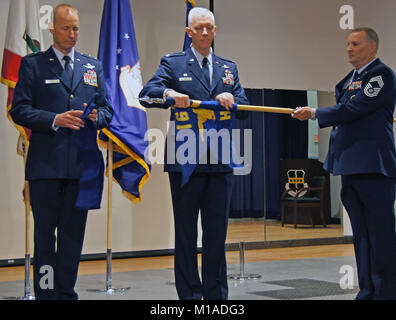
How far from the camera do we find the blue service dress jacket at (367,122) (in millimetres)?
3301

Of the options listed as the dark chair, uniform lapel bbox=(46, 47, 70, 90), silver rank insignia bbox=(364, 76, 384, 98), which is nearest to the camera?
uniform lapel bbox=(46, 47, 70, 90)

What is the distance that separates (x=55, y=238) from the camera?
119 inches

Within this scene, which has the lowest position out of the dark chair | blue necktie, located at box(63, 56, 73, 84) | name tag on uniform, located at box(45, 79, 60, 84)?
the dark chair

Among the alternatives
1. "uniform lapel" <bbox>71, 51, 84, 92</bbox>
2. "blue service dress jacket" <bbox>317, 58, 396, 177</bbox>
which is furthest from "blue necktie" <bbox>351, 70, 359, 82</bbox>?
"uniform lapel" <bbox>71, 51, 84, 92</bbox>

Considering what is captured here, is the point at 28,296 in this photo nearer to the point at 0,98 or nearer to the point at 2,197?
the point at 2,197

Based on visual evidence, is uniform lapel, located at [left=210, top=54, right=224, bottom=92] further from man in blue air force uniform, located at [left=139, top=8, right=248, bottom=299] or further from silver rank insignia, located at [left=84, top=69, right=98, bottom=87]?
silver rank insignia, located at [left=84, top=69, right=98, bottom=87]

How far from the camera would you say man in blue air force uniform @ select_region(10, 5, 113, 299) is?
2969mm

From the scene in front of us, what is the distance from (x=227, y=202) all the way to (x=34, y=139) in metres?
1.02

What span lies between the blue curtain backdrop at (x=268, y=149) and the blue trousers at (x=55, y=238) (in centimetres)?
415

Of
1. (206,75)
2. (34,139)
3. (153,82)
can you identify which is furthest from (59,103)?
(206,75)

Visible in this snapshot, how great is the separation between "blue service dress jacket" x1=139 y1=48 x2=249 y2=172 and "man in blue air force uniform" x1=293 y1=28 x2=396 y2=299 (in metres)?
0.55

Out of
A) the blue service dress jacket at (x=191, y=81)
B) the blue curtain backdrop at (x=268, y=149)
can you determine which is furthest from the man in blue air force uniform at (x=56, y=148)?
the blue curtain backdrop at (x=268, y=149)

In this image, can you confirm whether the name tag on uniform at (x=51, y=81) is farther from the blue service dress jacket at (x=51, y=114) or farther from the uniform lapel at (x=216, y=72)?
the uniform lapel at (x=216, y=72)

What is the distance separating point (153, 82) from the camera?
3.02 meters
